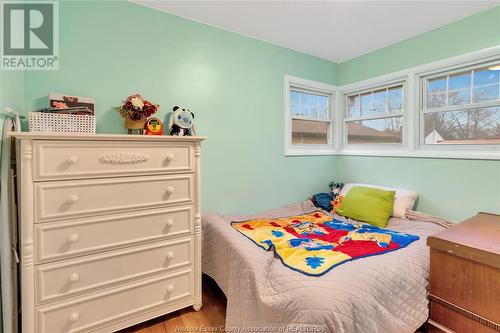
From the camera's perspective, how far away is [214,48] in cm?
230

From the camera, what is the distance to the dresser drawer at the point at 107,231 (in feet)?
4.34

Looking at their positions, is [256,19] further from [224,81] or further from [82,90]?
[82,90]

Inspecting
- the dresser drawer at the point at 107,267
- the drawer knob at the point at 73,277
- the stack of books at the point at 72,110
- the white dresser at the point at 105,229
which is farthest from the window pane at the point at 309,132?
the drawer knob at the point at 73,277

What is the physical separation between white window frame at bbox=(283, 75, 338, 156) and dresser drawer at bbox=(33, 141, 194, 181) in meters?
1.38

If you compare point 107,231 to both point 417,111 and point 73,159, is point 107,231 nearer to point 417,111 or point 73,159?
point 73,159

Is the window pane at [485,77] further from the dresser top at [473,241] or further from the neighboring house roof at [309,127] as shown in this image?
the neighboring house roof at [309,127]

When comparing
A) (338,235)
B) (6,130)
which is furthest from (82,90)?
(338,235)

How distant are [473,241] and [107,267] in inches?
81.3

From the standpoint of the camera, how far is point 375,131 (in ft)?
9.77

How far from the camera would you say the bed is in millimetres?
1144

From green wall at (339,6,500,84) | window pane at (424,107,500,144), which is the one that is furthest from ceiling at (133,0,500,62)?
window pane at (424,107,500,144)

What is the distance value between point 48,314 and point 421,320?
208cm

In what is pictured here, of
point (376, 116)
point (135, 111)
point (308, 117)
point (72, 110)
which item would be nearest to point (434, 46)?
point (376, 116)

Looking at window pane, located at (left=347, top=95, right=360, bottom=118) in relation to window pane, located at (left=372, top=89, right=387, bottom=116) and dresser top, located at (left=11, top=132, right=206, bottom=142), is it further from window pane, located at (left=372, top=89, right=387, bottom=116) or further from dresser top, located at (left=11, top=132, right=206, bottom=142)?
dresser top, located at (left=11, top=132, right=206, bottom=142)
